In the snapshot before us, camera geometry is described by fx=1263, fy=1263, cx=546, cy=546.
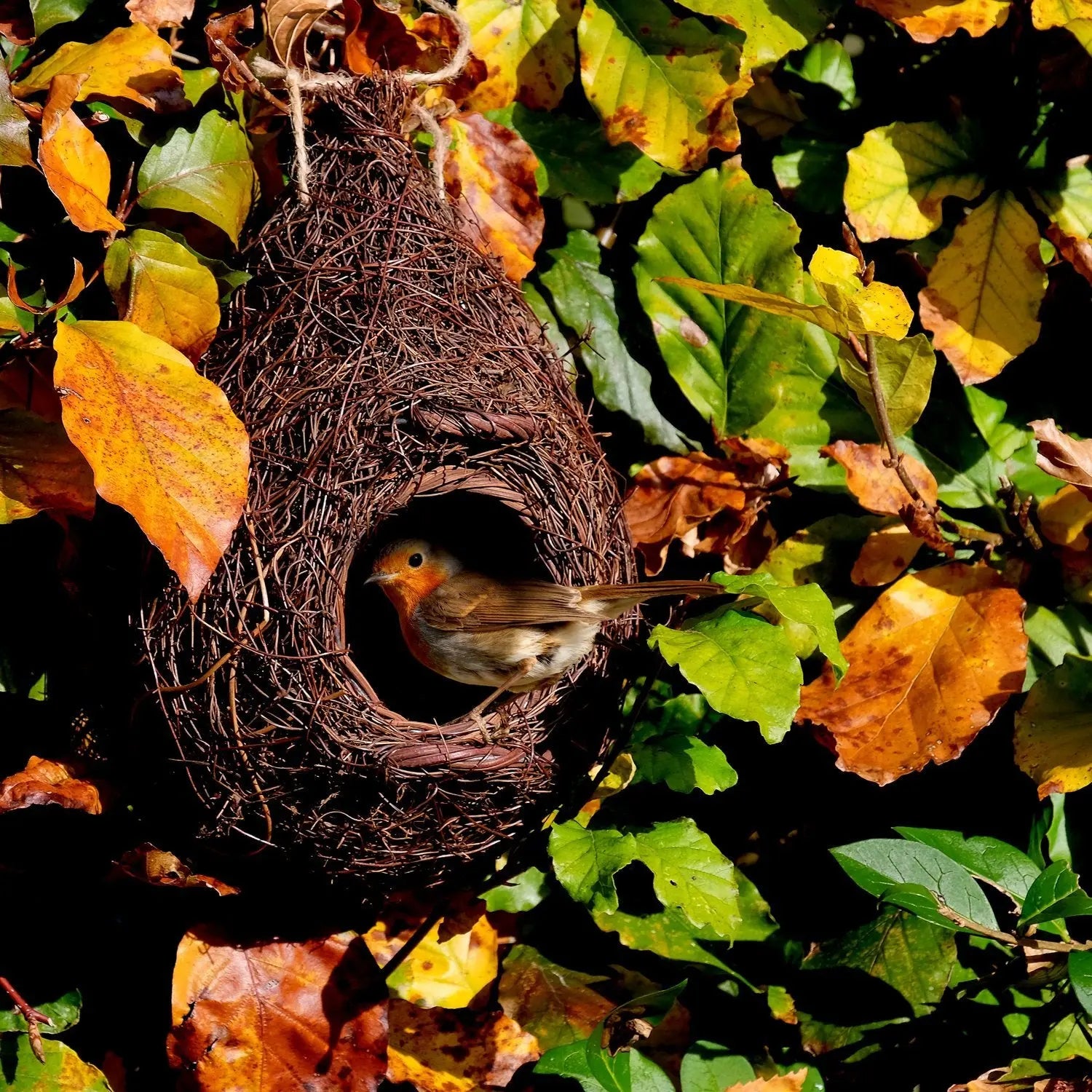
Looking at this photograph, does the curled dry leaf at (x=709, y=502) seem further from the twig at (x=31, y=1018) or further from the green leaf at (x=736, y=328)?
the twig at (x=31, y=1018)

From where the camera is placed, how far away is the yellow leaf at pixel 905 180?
2824 millimetres

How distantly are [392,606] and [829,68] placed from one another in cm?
193

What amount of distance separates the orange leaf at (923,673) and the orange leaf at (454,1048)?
957 millimetres

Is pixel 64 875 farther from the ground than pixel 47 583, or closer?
closer

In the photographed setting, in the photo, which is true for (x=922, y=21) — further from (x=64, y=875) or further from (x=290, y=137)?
(x=64, y=875)

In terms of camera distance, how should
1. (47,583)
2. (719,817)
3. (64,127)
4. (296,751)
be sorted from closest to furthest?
(64,127)
(296,751)
(47,583)
(719,817)

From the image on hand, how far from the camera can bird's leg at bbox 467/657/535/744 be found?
2518 mm

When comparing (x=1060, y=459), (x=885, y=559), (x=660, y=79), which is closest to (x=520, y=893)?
(x=885, y=559)

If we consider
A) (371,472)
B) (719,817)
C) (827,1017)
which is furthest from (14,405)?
(827,1017)

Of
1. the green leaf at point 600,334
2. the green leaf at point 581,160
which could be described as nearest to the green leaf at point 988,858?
the green leaf at point 600,334

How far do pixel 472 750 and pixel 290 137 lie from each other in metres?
1.31

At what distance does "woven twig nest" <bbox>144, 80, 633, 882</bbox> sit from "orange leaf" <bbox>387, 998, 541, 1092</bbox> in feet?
1.54

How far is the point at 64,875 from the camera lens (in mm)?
2639

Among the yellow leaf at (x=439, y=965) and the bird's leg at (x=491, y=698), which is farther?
the yellow leaf at (x=439, y=965)
